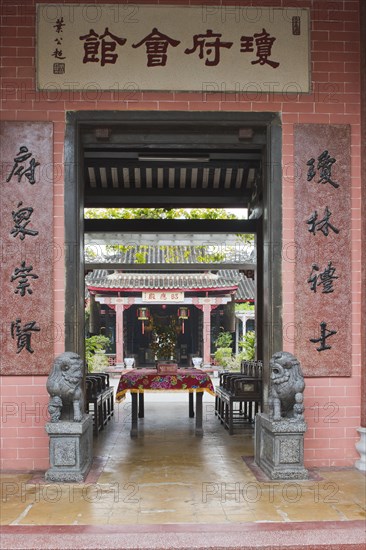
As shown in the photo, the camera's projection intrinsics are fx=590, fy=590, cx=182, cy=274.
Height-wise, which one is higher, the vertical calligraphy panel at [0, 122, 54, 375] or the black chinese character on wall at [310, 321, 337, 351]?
the vertical calligraphy panel at [0, 122, 54, 375]

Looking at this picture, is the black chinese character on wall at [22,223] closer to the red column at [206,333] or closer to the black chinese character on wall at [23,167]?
the black chinese character on wall at [23,167]

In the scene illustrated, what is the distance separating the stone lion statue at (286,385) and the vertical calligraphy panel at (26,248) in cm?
176

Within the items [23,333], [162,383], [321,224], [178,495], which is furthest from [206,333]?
[178,495]

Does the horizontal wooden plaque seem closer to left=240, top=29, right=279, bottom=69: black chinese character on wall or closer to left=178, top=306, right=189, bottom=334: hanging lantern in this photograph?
left=240, top=29, right=279, bottom=69: black chinese character on wall

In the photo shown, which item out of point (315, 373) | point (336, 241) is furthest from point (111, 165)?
point (315, 373)

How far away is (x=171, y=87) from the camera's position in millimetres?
4730

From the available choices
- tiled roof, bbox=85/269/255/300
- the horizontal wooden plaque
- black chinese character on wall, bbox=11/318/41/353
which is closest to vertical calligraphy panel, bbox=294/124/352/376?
the horizontal wooden plaque

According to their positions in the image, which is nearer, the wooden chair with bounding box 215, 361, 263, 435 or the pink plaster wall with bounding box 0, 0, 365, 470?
the pink plaster wall with bounding box 0, 0, 365, 470

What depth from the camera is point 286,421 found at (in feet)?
14.5

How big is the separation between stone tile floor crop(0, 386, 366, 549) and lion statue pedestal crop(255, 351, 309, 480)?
0.40 ft

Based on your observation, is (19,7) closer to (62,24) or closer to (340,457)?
(62,24)

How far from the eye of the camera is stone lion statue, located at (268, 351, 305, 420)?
174 inches

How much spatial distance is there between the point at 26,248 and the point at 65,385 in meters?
1.14

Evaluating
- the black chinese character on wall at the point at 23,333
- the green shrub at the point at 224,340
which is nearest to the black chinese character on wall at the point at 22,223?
the black chinese character on wall at the point at 23,333
